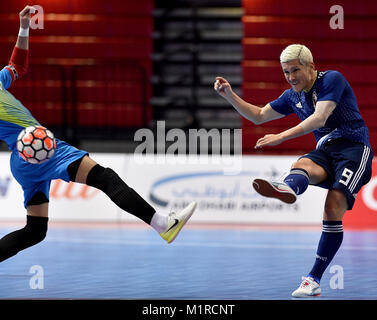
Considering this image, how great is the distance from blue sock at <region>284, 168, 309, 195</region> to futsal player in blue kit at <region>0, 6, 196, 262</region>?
2.46 feet

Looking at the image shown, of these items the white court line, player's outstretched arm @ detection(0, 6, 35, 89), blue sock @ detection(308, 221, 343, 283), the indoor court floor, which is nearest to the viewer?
blue sock @ detection(308, 221, 343, 283)

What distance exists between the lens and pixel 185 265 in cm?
758

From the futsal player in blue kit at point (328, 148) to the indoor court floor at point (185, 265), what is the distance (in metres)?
0.44

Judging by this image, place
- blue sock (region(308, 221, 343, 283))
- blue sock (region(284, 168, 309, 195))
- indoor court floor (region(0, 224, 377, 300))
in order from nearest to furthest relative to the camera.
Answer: blue sock (region(284, 168, 309, 195)) → blue sock (region(308, 221, 343, 283)) → indoor court floor (region(0, 224, 377, 300))

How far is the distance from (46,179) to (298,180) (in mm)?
1906

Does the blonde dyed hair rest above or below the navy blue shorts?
above

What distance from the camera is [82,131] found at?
41.2 ft

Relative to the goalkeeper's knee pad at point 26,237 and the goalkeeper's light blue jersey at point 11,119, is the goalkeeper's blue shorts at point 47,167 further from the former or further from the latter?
the goalkeeper's knee pad at point 26,237

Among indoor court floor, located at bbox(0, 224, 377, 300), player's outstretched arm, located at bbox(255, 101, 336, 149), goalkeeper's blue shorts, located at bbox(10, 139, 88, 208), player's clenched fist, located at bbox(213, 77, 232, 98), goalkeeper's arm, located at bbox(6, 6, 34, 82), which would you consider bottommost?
indoor court floor, located at bbox(0, 224, 377, 300)

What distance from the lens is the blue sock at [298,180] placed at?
5469 mm

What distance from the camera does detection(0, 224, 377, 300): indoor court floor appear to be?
19.6ft

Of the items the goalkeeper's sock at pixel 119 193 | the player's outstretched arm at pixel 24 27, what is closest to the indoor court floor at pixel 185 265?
the goalkeeper's sock at pixel 119 193

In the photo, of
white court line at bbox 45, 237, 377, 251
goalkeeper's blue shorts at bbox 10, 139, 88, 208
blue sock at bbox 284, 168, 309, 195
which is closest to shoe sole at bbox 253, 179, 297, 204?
blue sock at bbox 284, 168, 309, 195

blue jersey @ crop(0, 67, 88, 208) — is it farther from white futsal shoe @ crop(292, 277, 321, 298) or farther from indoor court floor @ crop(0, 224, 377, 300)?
white futsal shoe @ crop(292, 277, 321, 298)
